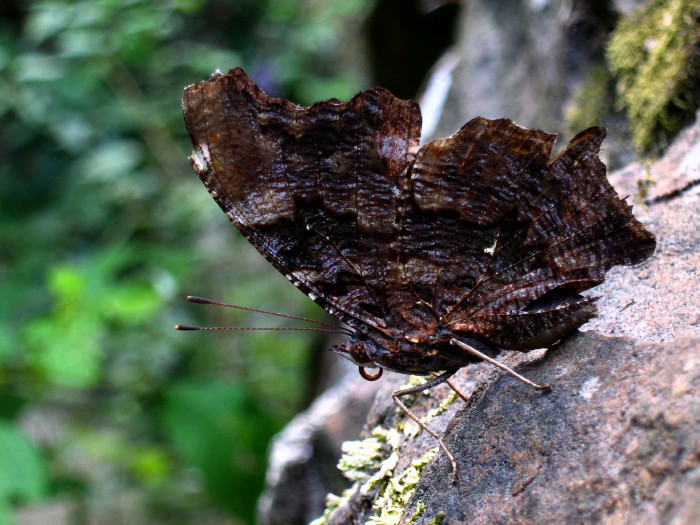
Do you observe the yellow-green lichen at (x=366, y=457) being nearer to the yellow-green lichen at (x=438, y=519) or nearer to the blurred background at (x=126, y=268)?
the yellow-green lichen at (x=438, y=519)

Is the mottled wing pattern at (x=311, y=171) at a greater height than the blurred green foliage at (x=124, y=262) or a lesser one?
lesser

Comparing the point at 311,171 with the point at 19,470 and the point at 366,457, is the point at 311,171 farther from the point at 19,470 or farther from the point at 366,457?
the point at 19,470

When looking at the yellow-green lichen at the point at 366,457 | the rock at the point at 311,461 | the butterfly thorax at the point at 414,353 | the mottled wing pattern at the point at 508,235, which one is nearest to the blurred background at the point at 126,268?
the rock at the point at 311,461

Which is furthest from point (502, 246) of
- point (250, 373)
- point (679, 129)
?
point (250, 373)

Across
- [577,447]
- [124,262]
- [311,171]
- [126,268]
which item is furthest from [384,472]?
[126,268]

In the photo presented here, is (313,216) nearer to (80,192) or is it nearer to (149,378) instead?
(149,378)

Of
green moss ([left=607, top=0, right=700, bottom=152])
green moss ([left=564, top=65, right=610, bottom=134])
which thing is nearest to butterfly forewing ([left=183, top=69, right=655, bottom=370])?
green moss ([left=607, top=0, right=700, bottom=152])

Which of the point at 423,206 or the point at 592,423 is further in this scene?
the point at 423,206
